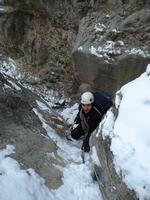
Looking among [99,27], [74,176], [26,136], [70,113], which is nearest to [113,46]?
[99,27]

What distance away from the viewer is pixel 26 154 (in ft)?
19.2

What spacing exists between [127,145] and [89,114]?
2.35m

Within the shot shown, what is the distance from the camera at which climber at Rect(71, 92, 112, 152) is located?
6.53 m

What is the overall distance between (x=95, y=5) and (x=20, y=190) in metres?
5.54

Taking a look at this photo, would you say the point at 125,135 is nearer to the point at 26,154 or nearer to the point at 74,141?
the point at 26,154

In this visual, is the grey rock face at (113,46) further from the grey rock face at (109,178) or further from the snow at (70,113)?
the grey rock face at (109,178)

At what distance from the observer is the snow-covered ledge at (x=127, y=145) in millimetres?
4088

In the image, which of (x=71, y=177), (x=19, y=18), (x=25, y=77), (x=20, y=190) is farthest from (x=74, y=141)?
(x=19, y=18)

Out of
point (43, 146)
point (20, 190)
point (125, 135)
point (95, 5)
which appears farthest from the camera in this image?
point (95, 5)

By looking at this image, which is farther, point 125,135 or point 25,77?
point 25,77

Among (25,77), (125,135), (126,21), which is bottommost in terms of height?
(25,77)

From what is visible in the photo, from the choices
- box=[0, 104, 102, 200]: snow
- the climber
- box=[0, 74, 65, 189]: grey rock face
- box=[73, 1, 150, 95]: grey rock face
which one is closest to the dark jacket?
the climber

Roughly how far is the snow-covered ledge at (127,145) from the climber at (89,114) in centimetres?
114

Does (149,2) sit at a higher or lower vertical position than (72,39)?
higher
